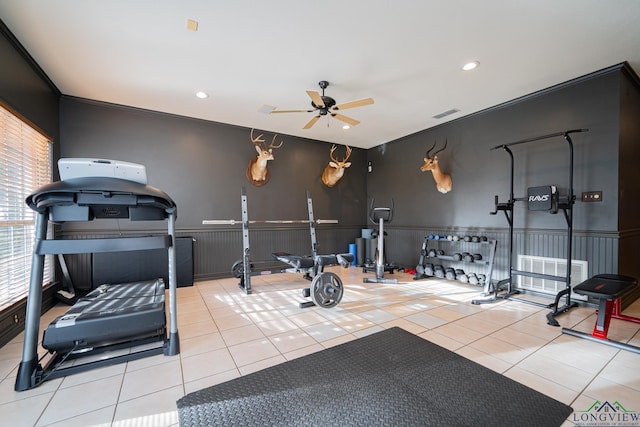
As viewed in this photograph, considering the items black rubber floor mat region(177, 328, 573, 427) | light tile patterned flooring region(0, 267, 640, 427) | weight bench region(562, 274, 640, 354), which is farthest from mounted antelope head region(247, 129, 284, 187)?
weight bench region(562, 274, 640, 354)

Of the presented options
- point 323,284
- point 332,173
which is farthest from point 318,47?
point 332,173

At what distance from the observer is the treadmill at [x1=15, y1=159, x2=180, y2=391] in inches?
73.7

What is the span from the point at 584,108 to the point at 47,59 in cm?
714

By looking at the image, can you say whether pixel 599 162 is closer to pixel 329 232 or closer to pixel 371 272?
pixel 371 272

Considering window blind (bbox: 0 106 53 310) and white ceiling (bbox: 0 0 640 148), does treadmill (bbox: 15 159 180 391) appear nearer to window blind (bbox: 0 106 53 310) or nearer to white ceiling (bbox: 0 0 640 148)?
window blind (bbox: 0 106 53 310)

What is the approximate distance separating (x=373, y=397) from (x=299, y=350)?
858 millimetres

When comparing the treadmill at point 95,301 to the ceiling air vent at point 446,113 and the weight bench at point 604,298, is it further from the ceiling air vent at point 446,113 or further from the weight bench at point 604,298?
the ceiling air vent at point 446,113

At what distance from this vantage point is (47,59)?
3.18m

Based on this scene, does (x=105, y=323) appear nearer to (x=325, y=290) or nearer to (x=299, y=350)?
(x=299, y=350)

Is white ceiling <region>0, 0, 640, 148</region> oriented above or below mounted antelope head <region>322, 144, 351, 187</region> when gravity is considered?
above

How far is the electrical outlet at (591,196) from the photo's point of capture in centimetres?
349

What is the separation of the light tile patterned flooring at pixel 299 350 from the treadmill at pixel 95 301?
201 millimetres

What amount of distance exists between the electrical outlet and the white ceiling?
163 cm

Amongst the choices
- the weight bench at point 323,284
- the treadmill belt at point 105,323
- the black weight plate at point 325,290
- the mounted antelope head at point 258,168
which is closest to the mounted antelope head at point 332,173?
the mounted antelope head at point 258,168
